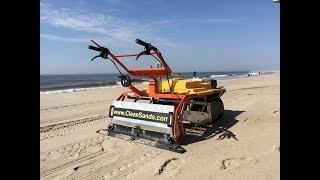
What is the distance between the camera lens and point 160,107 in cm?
687

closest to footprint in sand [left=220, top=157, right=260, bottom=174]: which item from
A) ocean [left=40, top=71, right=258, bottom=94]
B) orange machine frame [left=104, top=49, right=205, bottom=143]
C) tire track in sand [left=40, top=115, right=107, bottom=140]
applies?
orange machine frame [left=104, top=49, right=205, bottom=143]

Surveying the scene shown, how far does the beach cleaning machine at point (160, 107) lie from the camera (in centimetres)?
669

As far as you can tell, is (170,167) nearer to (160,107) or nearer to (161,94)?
(160,107)

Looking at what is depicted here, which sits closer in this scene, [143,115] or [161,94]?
[143,115]

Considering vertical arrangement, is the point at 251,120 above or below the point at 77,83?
below

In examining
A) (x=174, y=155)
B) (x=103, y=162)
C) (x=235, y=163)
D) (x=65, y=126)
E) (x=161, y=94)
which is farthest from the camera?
(x=65, y=126)

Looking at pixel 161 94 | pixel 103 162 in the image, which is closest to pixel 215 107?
pixel 161 94

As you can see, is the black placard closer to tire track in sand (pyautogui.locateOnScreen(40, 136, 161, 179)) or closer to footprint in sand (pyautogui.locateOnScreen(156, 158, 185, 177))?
tire track in sand (pyautogui.locateOnScreen(40, 136, 161, 179))
